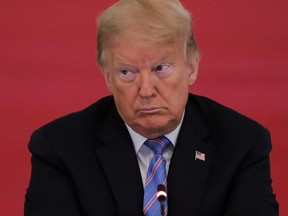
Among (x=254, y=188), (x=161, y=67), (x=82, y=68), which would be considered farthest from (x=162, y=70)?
(x=82, y=68)

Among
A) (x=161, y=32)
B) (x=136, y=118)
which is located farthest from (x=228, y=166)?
(x=161, y=32)

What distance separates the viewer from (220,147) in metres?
1.90

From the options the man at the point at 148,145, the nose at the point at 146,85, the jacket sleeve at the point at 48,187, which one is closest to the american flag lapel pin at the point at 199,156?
the man at the point at 148,145

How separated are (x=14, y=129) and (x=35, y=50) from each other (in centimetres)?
35

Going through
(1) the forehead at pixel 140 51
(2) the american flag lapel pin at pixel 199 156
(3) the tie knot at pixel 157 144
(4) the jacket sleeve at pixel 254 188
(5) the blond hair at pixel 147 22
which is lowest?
(4) the jacket sleeve at pixel 254 188

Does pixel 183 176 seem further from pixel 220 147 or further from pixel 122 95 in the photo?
pixel 122 95

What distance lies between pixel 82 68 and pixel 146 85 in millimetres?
1190

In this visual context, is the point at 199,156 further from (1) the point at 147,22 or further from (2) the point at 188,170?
(1) the point at 147,22

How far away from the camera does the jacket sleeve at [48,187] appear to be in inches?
71.2

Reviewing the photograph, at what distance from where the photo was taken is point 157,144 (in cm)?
187

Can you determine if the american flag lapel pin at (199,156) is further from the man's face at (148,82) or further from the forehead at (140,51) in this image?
the forehead at (140,51)

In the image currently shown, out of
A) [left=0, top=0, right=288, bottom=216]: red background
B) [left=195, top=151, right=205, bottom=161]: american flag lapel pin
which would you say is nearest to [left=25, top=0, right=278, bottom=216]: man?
[left=195, top=151, right=205, bottom=161]: american flag lapel pin

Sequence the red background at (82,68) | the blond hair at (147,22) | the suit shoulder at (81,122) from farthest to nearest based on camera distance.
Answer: the red background at (82,68) < the suit shoulder at (81,122) < the blond hair at (147,22)

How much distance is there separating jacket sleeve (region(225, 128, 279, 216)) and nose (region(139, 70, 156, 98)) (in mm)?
346
